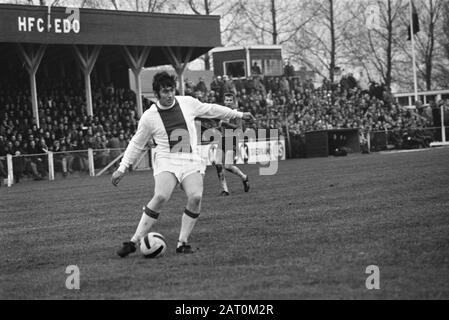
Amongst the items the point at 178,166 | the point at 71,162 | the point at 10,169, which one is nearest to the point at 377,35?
the point at 71,162

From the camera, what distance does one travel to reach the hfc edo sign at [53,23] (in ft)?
102

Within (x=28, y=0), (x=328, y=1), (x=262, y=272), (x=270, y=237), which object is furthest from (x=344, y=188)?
(x=328, y=1)

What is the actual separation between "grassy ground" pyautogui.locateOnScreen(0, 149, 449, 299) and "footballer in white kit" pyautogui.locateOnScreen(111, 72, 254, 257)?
1.30 ft

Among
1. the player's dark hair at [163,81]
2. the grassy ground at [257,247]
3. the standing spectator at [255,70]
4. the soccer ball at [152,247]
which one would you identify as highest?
the standing spectator at [255,70]

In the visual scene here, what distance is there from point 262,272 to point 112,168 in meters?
24.3

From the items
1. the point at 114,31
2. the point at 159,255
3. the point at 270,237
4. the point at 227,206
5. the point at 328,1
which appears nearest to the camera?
the point at 159,255

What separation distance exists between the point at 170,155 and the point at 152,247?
3.56ft

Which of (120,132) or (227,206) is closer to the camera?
(227,206)

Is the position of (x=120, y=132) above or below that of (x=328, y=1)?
below

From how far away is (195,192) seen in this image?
8.56 m

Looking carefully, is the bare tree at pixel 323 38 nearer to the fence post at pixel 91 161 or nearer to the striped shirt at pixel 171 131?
the fence post at pixel 91 161

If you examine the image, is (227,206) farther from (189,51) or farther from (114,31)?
(189,51)

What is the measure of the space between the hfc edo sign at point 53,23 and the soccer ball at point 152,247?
24.5m

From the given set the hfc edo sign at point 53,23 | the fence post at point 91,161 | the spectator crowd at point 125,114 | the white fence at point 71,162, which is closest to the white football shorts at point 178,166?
the white fence at point 71,162
